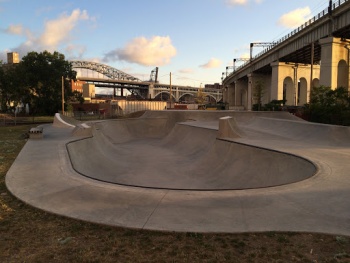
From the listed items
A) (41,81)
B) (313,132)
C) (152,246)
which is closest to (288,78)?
(313,132)

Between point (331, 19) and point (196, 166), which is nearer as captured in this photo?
point (196, 166)

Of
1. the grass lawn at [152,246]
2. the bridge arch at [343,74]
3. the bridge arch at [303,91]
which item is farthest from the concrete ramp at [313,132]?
the bridge arch at [303,91]

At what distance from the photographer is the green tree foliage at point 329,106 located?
26.5 metres

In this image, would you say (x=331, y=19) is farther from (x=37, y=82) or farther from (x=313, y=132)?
(x=37, y=82)

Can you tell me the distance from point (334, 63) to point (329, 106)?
1459 cm

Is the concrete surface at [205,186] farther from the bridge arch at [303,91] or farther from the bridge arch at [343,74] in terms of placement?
the bridge arch at [303,91]

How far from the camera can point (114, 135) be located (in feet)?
105

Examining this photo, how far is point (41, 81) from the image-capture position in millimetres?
60156

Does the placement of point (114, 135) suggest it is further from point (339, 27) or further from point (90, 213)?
point (339, 27)

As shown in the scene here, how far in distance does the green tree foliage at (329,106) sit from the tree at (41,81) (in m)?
49.5

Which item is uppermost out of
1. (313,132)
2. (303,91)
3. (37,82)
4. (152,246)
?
(37,82)

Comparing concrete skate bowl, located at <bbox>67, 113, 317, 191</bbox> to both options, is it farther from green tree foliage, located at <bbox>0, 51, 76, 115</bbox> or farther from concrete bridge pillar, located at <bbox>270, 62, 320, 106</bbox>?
concrete bridge pillar, located at <bbox>270, 62, 320, 106</bbox>

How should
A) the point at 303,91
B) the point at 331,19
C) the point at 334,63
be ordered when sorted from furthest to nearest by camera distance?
the point at 303,91, the point at 334,63, the point at 331,19

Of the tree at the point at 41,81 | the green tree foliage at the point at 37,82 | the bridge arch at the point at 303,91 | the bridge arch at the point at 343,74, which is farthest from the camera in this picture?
the bridge arch at the point at 303,91
